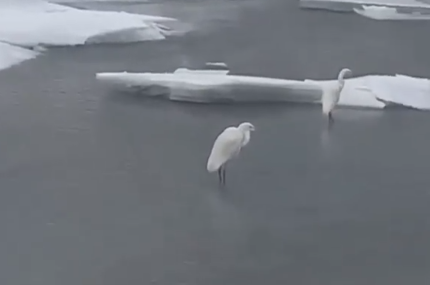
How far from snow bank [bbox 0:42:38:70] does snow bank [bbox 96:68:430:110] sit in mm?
1423

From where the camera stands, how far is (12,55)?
7906mm

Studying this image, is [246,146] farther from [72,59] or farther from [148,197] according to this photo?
[72,59]

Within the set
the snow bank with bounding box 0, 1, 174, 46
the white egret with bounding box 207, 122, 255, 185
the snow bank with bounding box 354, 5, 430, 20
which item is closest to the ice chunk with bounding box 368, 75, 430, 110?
the white egret with bounding box 207, 122, 255, 185

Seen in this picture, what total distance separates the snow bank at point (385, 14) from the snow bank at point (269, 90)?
399cm

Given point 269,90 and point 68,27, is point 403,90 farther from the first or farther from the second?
point 68,27

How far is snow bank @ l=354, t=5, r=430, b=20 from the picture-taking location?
10555 mm

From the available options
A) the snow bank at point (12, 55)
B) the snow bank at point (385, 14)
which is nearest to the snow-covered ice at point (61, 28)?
the snow bank at point (12, 55)

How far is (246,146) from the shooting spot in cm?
546

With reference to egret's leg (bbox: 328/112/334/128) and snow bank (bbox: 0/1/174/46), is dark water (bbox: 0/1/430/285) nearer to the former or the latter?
egret's leg (bbox: 328/112/334/128)

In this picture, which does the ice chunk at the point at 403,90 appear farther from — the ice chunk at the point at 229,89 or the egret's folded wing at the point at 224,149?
the egret's folded wing at the point at 224,149

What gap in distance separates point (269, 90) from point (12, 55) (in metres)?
2.68

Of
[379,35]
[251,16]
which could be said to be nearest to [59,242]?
[379,35]

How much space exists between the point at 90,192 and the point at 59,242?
0.66 m

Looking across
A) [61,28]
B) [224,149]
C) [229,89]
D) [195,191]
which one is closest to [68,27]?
[61,28]
